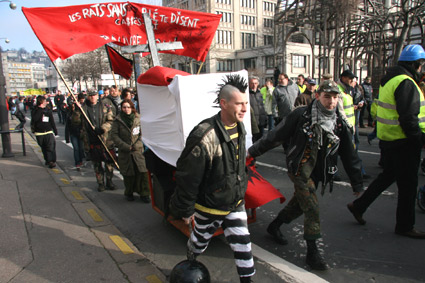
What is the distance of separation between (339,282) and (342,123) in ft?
5.00

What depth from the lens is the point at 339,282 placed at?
3000 mm

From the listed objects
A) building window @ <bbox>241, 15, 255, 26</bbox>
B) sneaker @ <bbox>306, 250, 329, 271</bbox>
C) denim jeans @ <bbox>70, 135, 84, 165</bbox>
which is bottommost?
sneaker @ <bbox>306, 250, 329, 271</bbox>

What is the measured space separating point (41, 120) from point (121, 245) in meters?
5.63

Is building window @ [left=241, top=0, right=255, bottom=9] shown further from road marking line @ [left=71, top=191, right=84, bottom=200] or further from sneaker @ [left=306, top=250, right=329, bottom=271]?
sneaker @ [left=306, top=250, right=329, bottom=271]

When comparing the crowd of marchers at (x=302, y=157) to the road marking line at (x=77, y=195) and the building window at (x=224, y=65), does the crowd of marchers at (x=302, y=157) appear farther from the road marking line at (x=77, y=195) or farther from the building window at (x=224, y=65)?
the building window at (x=224, y=65)

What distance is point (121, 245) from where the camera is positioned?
3.95 m

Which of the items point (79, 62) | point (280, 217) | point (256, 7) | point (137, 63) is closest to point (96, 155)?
point (137, 63)

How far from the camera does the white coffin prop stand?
141 inches

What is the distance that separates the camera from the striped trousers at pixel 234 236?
2.66 meters

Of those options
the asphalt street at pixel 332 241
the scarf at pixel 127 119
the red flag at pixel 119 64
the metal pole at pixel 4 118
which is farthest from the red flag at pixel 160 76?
the metal pole at pixel 4 118

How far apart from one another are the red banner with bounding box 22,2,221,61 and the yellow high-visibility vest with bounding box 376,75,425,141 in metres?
3.36

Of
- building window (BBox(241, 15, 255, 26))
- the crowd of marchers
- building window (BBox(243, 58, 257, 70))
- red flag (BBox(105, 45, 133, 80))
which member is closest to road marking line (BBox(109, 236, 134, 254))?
the crowd of marchers

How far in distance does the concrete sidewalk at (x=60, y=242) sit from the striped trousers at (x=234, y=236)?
69cm

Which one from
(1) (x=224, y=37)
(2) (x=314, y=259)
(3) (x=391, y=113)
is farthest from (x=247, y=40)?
(2) (x=314, y=259)
